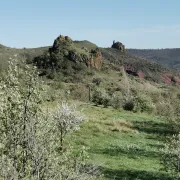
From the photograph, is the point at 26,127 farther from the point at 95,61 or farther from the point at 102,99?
the point at 95,61

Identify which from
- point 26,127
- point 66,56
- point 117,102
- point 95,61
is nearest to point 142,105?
point 117,102

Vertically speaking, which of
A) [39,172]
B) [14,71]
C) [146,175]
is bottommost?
[146,175]

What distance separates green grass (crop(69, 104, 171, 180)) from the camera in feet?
87.3

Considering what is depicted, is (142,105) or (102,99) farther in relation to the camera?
(102,99)

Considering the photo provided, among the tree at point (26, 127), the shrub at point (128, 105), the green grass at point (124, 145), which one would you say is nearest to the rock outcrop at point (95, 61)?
the shrub at point (128, 105)

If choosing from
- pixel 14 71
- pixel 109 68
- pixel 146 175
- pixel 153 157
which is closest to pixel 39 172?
pixel 14 71

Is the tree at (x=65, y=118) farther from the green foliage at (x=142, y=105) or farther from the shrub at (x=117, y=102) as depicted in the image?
the green foliage at (x=142, y=105)

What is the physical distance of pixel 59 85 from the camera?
90.6 meters

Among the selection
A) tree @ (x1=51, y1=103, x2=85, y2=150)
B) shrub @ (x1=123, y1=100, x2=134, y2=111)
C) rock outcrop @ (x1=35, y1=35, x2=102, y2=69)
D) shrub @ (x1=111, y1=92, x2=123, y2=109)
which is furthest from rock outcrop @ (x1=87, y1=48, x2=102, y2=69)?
tree @ (x1=51, y1=103, x2=85, y2=150)

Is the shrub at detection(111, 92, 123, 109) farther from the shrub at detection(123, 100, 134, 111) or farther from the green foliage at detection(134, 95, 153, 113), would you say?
the green foliage at detection(134, 95, 153, 113)

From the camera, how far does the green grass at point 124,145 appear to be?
1048 inches

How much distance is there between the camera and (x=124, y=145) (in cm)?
3472

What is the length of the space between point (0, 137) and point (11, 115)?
0.77m

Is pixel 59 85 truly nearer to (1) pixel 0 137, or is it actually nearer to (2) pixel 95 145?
(2) pixel 95 145
